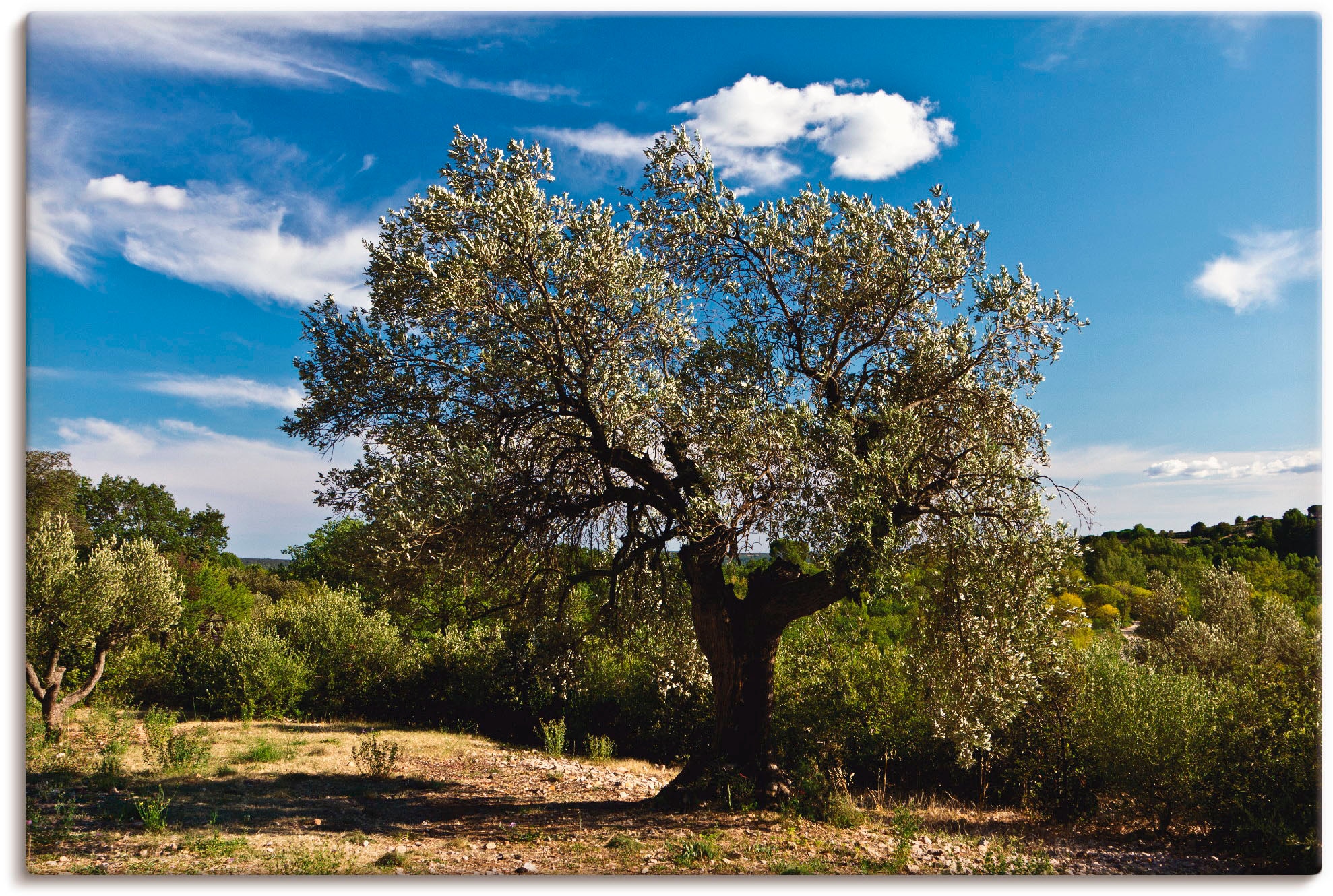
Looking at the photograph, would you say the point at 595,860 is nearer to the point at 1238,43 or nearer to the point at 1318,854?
the point at 1318,854

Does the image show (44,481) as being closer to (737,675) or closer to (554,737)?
(737,675)

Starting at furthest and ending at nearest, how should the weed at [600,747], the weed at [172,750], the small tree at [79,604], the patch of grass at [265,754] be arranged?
the weed at [600,747], the patch of grass at [265,754], the small tree at [79,604], the weed at [172,750]

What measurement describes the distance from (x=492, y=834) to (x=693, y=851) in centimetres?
226

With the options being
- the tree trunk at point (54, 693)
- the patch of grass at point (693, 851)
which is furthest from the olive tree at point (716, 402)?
the tree trunk at point (54, 693)

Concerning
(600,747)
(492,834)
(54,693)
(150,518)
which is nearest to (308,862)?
(492,834)

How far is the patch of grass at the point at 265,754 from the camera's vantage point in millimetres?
11484

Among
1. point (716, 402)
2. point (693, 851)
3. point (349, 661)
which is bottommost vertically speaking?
point (349, 661)

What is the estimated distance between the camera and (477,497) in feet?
21.2

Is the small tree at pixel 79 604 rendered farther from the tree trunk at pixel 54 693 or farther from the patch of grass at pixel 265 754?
the patch of grass at pixel 265 754

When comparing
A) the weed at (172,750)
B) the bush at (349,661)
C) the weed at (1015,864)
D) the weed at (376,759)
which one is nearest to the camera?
the weed at (1015,864)

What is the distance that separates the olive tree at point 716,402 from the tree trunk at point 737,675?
0.11 feet

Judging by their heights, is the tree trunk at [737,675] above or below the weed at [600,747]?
above

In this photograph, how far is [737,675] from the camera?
27.6 feet

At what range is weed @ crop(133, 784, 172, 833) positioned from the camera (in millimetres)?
6648
